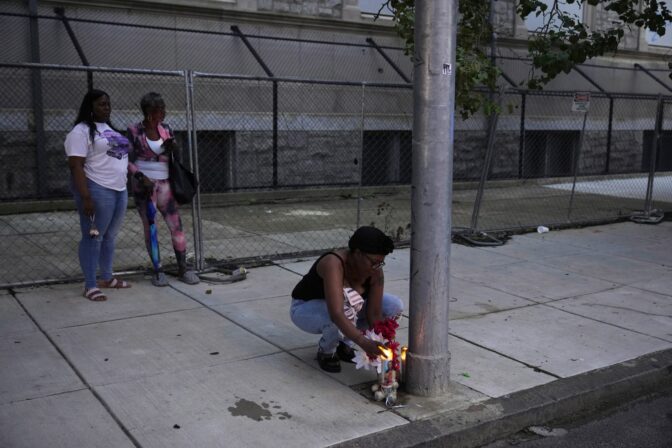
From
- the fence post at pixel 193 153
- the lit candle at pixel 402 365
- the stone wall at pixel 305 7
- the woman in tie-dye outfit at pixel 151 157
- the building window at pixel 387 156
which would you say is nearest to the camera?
the lit candle at pixel 402 365

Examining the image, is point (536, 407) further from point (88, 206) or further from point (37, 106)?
point (37, 106)

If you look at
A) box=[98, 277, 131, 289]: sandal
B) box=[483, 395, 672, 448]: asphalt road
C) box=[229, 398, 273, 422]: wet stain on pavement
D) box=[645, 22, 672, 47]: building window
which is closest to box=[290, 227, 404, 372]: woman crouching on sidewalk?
box=[229, 398, 273, 422]: wet stain on pavement

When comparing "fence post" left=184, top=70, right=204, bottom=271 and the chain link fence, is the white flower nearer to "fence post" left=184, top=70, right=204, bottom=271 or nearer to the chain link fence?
"fence post" left=184, top=70, right=204, bottom=271

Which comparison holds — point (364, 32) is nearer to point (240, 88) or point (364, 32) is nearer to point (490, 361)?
point (240, 88)

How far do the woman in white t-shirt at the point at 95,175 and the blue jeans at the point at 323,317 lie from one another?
2.10m

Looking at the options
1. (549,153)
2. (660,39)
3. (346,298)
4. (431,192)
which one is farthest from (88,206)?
(660,39)

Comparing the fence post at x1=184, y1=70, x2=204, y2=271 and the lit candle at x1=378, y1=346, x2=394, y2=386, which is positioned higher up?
the fence post at x1=184, y1=70, x2=204, y2=271

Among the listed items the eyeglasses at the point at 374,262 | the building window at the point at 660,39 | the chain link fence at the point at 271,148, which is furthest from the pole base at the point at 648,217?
the building window at the point at 660,39

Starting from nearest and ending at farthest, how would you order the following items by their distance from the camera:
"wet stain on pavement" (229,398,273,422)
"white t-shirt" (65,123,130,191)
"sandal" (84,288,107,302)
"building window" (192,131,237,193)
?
"wet stain on pavement" (229,398,273,422)
"white t-shirt" (65,123,130,191)
"sandal" (84,288,107,302)
"building window" (192,131,237,193)

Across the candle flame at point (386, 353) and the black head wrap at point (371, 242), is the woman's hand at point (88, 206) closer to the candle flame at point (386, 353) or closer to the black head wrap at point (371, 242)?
the black head wrap at point (371, 242)

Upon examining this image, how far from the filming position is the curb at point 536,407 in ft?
12.1

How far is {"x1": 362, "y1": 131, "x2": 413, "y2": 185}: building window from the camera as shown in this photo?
14352 mm

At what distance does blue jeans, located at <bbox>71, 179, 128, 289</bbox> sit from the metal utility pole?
2837 mm

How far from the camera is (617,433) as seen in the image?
13.2ft
